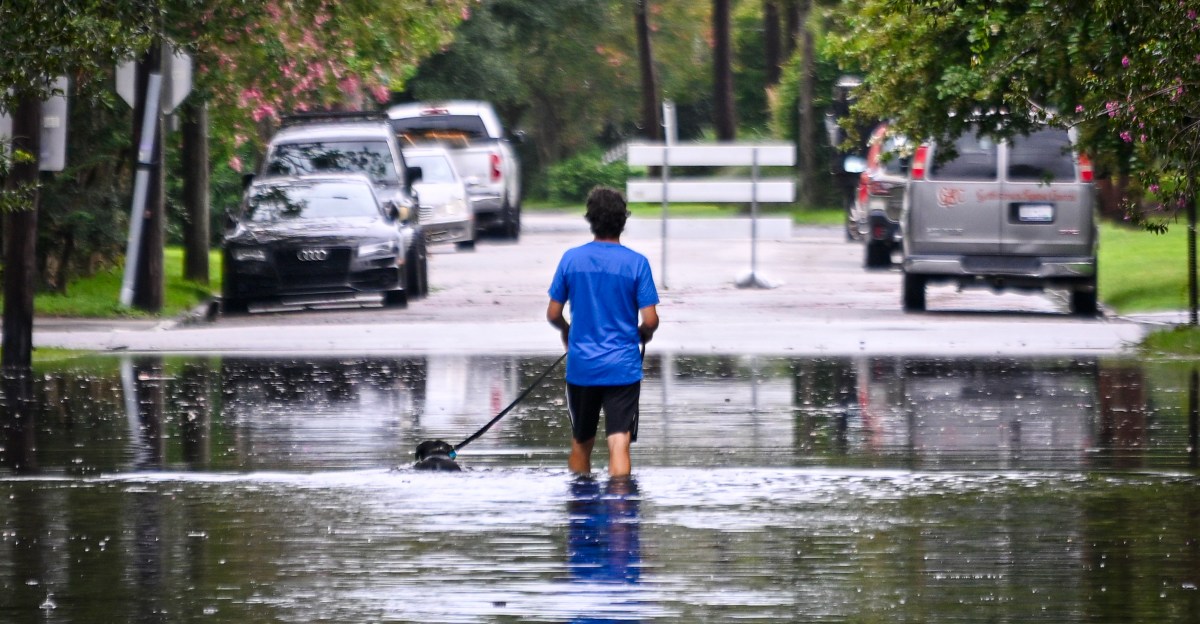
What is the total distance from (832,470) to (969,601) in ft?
11.5

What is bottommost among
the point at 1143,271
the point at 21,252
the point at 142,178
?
the point at 1143,271

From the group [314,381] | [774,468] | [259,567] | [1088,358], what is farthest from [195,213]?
[259,567]

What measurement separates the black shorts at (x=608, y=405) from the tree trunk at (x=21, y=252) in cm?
822

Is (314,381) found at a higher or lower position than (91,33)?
lower

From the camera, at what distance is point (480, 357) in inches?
733

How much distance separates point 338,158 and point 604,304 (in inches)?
716

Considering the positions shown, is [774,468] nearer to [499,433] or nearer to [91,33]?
[499,433]

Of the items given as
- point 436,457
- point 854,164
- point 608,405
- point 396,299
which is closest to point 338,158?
point 396,299

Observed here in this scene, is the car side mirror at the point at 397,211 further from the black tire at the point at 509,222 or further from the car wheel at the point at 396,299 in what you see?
the black tire at the point at 509,222

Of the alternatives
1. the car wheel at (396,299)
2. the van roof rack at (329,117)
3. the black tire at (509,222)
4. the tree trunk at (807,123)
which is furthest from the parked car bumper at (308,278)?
the tree trunk at (807,123)

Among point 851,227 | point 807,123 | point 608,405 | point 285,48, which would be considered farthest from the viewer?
point 807,123

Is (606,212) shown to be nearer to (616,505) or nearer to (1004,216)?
(616,505)

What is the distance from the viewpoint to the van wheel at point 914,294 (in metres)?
23.2

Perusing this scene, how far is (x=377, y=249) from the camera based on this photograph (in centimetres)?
2359
